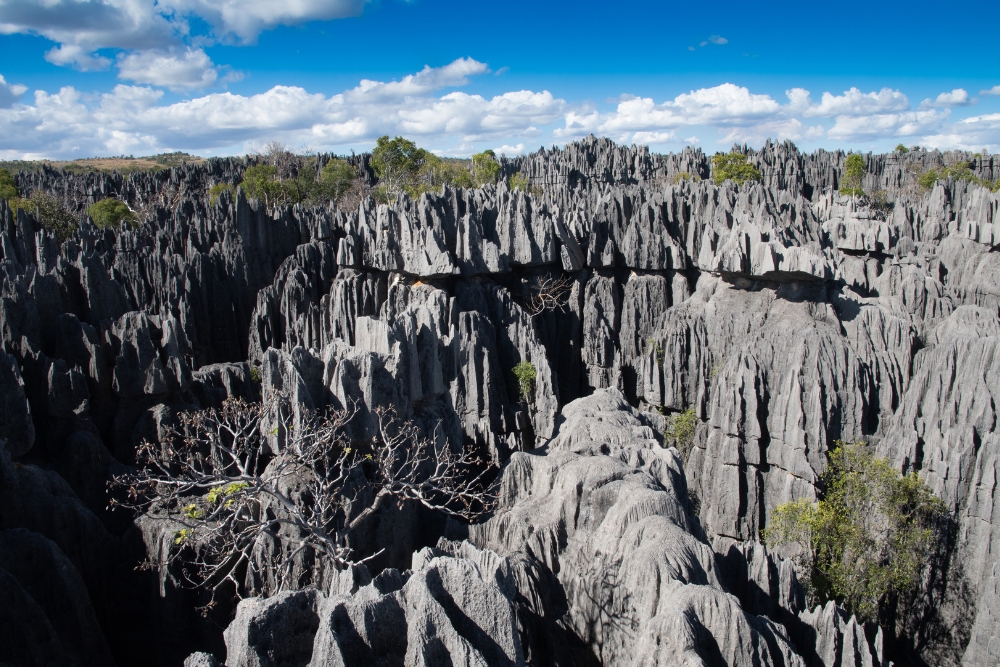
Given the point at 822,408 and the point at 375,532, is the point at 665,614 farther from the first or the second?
the point at 822,408

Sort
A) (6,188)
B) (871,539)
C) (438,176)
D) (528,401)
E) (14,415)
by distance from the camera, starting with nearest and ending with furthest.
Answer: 1. (14,415)
2. (871,539)
3. (528,401)
4. (6,188)
5. (438,176)

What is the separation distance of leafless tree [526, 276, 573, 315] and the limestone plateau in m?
0.33

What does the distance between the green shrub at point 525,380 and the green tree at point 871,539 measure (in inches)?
415

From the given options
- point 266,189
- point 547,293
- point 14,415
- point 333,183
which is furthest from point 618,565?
point 333,183

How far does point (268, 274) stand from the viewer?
1380 inches

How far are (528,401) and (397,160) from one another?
142ft

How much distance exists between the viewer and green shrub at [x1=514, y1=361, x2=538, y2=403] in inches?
1039

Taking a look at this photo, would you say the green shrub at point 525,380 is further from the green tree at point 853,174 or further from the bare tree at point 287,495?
the green tree at point 853,174

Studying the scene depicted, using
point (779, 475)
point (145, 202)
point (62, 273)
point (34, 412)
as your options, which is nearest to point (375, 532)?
point (34, 412)

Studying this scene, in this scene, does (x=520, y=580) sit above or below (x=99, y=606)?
above

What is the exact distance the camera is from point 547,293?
107 ft

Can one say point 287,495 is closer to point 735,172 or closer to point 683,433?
point 683,433

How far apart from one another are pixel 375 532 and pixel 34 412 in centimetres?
1073

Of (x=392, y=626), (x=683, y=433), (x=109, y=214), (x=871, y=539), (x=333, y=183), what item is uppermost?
(x=333, y=183)
